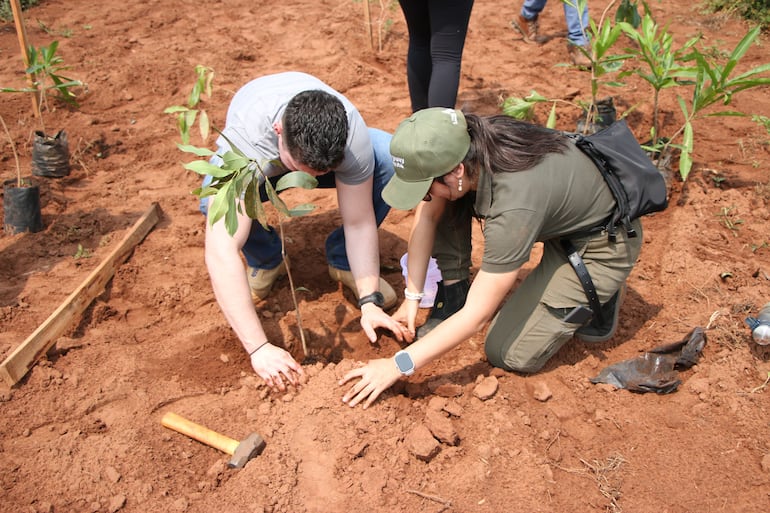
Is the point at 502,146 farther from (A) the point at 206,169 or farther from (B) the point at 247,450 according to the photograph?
(B) the point at 247,450

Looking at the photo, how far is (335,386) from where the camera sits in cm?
220

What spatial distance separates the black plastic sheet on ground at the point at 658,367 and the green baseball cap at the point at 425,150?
1212mm

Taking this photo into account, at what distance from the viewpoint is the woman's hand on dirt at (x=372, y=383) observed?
212 centimetres

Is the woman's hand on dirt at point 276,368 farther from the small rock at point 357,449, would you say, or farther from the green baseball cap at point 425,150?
the green baseball cap at point 425,150

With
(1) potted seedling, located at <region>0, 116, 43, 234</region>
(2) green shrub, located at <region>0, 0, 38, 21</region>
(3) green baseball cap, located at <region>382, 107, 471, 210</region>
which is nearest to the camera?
(3) green baseball cap, located at <region>382, 107, 471, 210</region>

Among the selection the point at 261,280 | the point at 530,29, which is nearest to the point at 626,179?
the point at 261,280

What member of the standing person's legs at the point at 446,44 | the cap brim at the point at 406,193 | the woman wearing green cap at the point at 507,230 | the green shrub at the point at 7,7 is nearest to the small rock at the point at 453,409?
the woman wearing green cap at the point at 507,230

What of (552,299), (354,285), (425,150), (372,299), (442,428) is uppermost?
(425,150)

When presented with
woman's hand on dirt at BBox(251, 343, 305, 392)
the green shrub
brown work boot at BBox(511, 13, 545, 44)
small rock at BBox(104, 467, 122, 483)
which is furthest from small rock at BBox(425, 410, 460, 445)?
the green shrub

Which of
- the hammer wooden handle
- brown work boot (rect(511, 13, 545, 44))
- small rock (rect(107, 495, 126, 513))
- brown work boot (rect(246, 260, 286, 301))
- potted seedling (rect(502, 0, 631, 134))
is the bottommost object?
brown work boot (rect(246, 260, 286, 301))

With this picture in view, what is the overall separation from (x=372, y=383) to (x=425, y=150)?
0.88 metres

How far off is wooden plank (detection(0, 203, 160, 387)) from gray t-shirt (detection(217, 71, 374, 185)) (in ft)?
3.44

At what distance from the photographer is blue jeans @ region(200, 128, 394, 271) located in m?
2.86

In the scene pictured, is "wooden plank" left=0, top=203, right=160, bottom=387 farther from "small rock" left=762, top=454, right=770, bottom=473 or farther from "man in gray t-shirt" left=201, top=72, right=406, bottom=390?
"small rock" left=762, top=454, right=770, bottom=473
